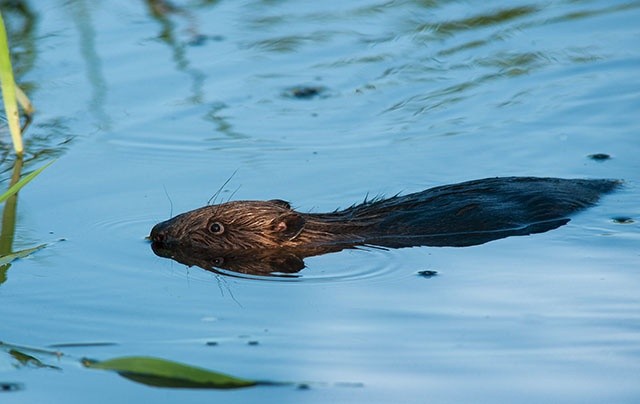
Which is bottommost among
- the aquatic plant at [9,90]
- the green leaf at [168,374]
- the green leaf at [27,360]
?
the green leaf at [27,360]

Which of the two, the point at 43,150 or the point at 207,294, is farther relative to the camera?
the point at 43,150

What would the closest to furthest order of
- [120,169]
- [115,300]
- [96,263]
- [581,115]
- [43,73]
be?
1. [115,300]
2. [96,263]
3. [120,169]
4. [581,115]
5. [43,73]

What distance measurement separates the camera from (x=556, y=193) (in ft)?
23.5

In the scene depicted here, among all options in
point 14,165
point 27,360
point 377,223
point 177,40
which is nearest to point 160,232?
point 377,223

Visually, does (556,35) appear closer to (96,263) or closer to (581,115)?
(581,115)

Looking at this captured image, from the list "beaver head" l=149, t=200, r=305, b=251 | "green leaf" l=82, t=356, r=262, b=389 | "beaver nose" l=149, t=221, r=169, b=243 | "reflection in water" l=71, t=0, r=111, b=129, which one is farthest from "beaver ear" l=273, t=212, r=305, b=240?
"green leaf" l=82, t=356, r=262, b=389

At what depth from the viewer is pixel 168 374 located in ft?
15.6

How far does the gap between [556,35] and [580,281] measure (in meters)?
4.41

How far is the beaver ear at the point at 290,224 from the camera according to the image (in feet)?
22.9

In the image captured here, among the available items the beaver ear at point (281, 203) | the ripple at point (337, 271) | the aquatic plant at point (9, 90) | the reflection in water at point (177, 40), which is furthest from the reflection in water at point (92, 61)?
the ripple at point (337, 271)

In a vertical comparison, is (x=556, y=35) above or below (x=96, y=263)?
above

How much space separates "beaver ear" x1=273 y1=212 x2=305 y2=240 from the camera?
6.97 m

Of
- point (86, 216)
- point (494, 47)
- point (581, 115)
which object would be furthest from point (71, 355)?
point (494, 47)

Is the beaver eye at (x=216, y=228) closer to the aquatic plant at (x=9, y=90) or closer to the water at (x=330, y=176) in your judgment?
the water at (x=330, y=176)
